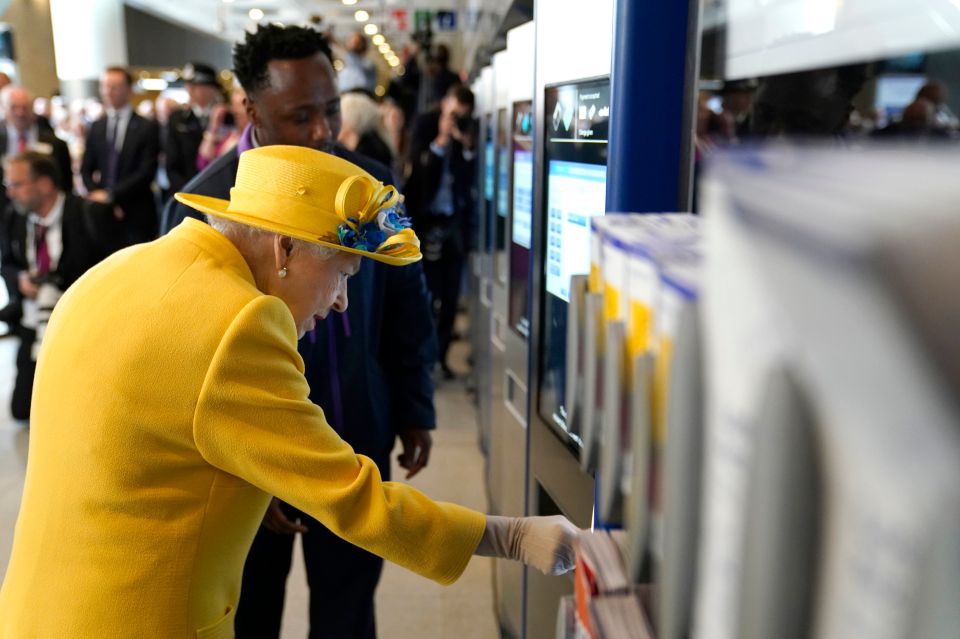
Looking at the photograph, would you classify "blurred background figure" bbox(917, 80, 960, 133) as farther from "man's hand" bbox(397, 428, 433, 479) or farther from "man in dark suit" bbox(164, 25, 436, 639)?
"man's hand" bbox(397, 428, 433, 479)

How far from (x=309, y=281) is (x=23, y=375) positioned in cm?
396

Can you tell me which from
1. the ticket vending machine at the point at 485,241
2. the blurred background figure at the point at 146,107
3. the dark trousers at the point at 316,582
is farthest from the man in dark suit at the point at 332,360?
the blurred background figure at the point at 146,107

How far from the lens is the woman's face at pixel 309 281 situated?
1.31 meters

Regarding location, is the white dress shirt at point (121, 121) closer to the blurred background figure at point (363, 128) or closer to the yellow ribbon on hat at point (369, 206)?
the blurred background figure at point (363, 128)

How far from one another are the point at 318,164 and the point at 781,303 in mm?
1006

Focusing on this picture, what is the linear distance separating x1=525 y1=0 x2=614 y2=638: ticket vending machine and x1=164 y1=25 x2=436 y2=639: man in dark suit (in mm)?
345

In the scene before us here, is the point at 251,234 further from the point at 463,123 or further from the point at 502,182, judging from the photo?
the point at 463,123

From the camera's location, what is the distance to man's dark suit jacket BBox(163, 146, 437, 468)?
6.18ft

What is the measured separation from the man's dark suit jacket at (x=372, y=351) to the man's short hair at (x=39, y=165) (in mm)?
2805

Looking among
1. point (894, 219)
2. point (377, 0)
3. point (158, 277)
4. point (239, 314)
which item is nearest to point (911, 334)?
point (894, 219)

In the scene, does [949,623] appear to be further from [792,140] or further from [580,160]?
[580,160]

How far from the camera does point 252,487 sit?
4.11 ft

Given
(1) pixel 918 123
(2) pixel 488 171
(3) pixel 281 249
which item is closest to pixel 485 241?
(2) pixel 488 171

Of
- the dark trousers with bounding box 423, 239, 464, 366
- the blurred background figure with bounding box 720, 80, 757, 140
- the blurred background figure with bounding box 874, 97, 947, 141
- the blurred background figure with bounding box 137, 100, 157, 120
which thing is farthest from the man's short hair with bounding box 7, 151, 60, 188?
the blurred background figure with bounding box 137, 100, 157, 120
